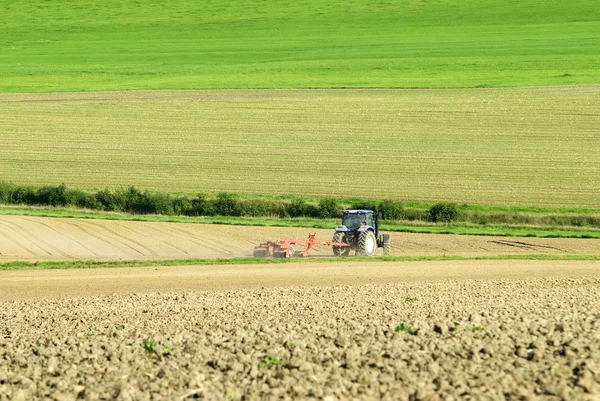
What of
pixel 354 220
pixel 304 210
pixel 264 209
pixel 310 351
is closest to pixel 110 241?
pixel 264 209

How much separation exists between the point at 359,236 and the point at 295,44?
184 feet

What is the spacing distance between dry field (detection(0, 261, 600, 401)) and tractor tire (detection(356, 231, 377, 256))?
10.8 metres

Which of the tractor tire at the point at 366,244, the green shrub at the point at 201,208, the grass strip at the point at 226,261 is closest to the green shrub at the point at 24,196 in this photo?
the green shrub at the point at 201,208

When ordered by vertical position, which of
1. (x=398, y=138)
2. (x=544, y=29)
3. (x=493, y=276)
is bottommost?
(x=493, y=276)

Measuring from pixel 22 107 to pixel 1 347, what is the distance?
163 ft

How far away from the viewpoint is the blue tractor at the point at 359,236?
92.4ft

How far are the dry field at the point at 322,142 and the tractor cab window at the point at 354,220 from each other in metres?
10.6

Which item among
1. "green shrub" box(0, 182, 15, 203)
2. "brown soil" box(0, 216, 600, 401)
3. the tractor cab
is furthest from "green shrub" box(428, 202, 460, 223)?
"green shrub" box(0, 182, 15, 203)

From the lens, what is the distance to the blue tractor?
2817 centimetres

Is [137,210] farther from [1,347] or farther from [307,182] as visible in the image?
[1,347]

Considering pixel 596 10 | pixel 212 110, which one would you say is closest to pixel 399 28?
pixel 596 10

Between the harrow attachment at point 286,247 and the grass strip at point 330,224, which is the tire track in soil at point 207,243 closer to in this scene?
the harrow attachment at point 286,247

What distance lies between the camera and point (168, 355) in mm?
10773

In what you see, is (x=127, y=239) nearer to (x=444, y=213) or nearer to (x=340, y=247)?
(x=340, y=247)
